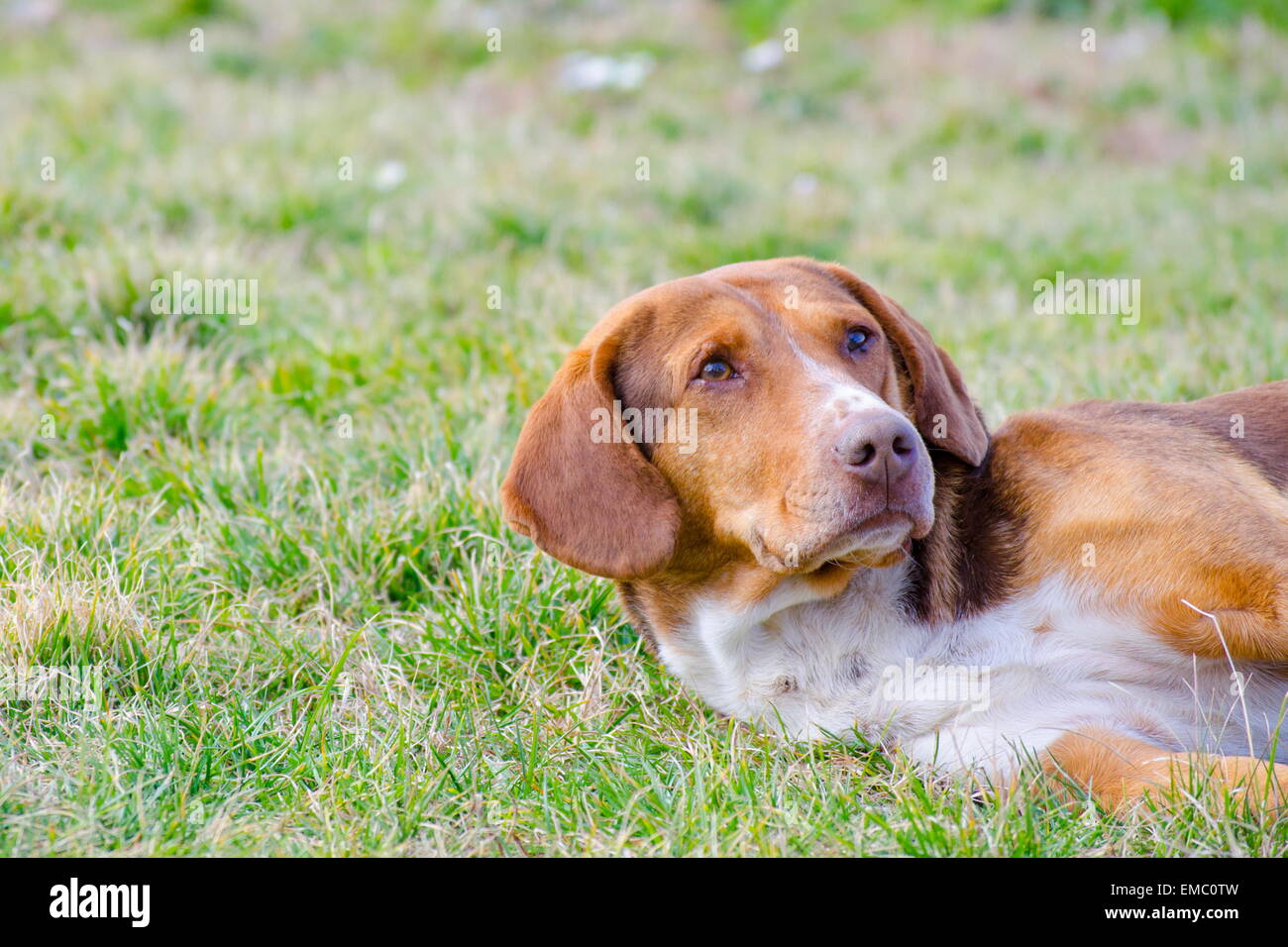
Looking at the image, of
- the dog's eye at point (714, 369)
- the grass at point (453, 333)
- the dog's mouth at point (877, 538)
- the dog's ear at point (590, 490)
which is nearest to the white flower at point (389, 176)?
the grass at point (453, 333)

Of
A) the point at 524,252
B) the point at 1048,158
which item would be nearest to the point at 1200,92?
the point at 1048,158

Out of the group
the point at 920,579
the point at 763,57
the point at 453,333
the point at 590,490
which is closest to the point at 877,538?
the point at 920,579

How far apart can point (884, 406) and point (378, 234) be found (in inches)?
175

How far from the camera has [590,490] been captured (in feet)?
10.5

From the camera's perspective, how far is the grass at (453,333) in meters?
3.00

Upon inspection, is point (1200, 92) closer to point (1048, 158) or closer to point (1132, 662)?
point (1048, 158)

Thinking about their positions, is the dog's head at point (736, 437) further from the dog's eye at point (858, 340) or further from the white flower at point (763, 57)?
the white flower at point (763, 57)

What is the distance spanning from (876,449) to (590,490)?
2.32ft

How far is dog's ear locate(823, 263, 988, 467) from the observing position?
3.38 meters

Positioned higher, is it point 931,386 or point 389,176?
point 389,176

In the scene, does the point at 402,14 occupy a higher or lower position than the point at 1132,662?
higher

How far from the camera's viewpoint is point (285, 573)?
4039 millimetres

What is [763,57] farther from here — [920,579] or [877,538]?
[877,538]

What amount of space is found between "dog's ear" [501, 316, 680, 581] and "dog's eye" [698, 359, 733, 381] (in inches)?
9.5
